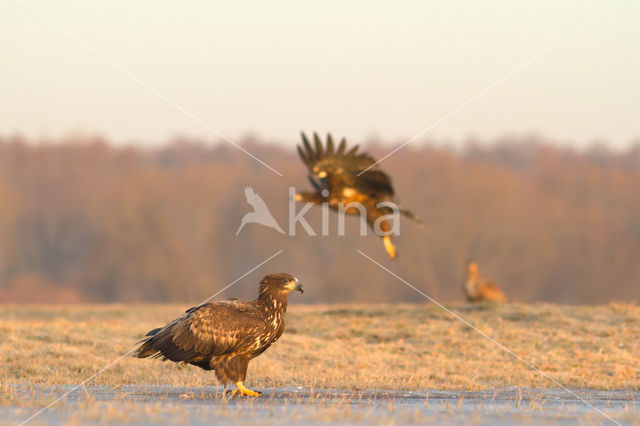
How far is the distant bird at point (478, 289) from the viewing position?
26.6 metres

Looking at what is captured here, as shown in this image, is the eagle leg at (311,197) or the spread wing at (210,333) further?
the eagle leg at (311,197)

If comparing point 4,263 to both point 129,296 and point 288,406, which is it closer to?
point 129,296

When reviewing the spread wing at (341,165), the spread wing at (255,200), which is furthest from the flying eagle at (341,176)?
the spread wing at (255,200)

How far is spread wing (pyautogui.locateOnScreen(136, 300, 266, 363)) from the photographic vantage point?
12516 millimetres

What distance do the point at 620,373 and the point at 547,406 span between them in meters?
6.07

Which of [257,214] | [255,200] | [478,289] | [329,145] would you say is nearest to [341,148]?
[329,145]

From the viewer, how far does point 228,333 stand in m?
12.5

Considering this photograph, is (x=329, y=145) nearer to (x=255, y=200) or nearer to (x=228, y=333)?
(x=228, y=333)

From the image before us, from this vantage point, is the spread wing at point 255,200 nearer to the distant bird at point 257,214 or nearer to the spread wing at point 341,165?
the distant bird at point 257,214

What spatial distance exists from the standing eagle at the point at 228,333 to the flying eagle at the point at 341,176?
7.66 meters

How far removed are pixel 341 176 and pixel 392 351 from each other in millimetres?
3876

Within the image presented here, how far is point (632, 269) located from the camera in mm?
60250

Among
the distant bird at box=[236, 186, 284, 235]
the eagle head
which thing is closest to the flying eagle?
the eagle head

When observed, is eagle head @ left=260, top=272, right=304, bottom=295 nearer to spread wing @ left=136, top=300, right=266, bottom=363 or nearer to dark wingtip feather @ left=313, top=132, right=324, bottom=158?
spread wing @ left=136, top=300, right=266, bottom=363
